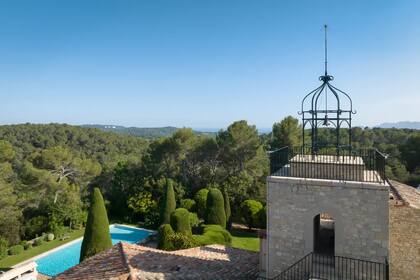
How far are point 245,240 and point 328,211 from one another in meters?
14.6

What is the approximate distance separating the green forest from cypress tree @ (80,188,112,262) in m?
9.00

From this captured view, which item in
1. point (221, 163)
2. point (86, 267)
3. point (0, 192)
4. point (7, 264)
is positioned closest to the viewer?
point (86, 267)

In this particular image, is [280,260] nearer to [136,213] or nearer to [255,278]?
[255,278]

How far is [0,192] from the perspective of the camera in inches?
850

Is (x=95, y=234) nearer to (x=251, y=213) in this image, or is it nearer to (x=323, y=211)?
(x=251, y=213)

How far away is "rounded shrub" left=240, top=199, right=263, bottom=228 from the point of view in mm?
23172

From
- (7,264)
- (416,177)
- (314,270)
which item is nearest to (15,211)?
(7,264)

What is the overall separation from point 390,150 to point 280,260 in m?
30.7

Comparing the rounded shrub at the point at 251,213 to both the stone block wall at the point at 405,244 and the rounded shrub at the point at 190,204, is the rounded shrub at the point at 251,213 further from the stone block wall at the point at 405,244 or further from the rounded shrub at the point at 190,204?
the stone block wall at the point at 405,244

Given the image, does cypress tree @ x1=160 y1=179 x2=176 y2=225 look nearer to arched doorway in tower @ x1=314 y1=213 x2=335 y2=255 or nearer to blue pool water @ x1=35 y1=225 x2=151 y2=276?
blue pool water @ x1=35 y1=225 x2=151 y2=276

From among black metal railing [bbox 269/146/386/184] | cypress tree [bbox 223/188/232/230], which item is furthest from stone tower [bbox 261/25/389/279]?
cypress tree [bbox 223/188/232/230]

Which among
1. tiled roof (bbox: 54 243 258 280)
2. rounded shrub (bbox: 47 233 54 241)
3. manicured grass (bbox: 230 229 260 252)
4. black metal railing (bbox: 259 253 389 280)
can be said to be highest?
black metal railing (bbox: 259 253 389 280)

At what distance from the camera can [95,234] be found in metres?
16.3

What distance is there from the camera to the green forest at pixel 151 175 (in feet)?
82.8
